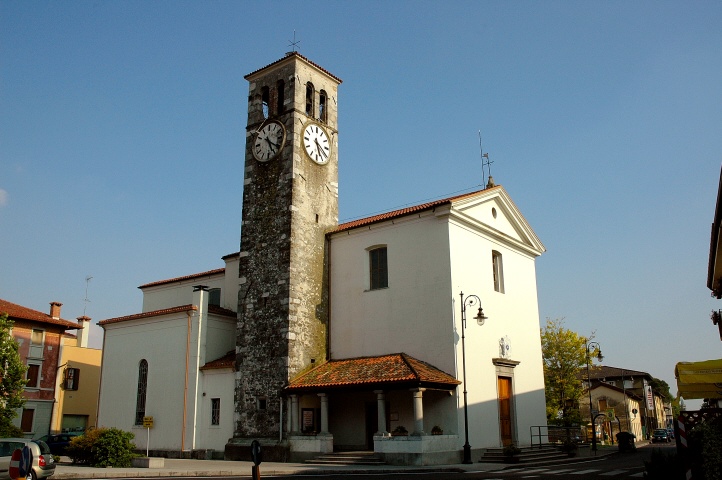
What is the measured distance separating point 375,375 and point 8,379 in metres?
17.3

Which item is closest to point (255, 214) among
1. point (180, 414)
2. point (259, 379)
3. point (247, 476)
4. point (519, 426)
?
point (259, 379)

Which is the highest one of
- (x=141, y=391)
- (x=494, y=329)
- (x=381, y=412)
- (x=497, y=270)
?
(x=497, y=270)

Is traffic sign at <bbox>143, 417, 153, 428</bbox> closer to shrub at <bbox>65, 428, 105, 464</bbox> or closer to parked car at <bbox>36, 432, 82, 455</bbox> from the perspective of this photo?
parked car at <bbox>36, 432, 82, 455</bbox>

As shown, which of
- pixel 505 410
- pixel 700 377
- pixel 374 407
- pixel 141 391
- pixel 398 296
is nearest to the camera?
pixel 700 377

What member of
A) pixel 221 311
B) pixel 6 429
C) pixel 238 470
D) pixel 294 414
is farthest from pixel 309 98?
pixel 6 429

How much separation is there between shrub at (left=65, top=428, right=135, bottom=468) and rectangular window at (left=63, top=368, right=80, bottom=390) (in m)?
19.4

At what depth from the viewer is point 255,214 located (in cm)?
2689

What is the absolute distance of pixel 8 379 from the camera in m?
28.0

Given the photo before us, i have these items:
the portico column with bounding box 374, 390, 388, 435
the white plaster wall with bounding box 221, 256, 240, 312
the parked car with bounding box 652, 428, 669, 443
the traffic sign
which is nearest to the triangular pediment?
the portico column with bounding box 374, 390, 388, 435

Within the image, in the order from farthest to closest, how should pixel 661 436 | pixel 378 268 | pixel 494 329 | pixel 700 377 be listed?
pixel 661 436, pixel 378 268, pixel 494 329, pixel 700 377

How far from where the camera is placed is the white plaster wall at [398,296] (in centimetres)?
2306

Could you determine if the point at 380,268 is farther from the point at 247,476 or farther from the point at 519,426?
the point at 247,476

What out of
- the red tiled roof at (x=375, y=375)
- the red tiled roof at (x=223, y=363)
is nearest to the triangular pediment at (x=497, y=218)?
the red tiled roof at (x=375, y=375)

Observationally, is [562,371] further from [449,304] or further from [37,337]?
[37,337]
